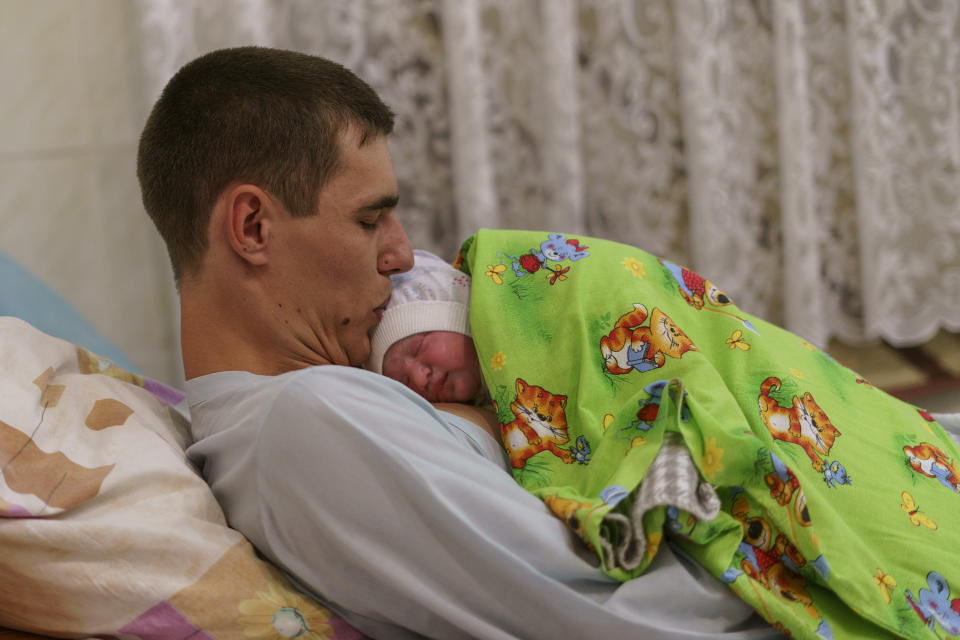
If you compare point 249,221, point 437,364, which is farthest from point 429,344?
point 249,221

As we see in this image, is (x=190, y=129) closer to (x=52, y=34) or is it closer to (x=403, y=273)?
(x=403, y=273)

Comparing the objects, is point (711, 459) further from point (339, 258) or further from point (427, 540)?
point (339, 258)

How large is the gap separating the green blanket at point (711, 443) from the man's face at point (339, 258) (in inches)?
5.6

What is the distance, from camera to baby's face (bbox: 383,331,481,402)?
123cm

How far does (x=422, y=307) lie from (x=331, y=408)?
38 cm

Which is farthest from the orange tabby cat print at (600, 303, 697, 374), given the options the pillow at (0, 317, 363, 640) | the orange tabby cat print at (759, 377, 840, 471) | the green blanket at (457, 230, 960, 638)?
the pillow at (0, 317, 363, 640)

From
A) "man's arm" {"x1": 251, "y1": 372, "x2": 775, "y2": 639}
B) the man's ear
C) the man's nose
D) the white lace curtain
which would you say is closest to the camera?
"man's arm" {"x1": 251, "y1": 372, "x2": 775, "y2": 639}

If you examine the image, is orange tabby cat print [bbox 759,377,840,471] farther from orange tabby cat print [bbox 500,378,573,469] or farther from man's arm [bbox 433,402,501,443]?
man's arm [bbox 433,402,501,443]

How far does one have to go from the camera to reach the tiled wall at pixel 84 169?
195 centimetres

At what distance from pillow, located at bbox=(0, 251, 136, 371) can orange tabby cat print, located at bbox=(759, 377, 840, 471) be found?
996 mm

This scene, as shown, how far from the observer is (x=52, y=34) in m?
1.98

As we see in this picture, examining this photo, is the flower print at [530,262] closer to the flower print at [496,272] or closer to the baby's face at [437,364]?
the flower print at [496,272]

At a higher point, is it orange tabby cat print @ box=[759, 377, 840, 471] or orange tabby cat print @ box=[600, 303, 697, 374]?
orange tabby cat print @ box=[600, 303, 697, 374]

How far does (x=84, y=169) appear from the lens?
2041mm
